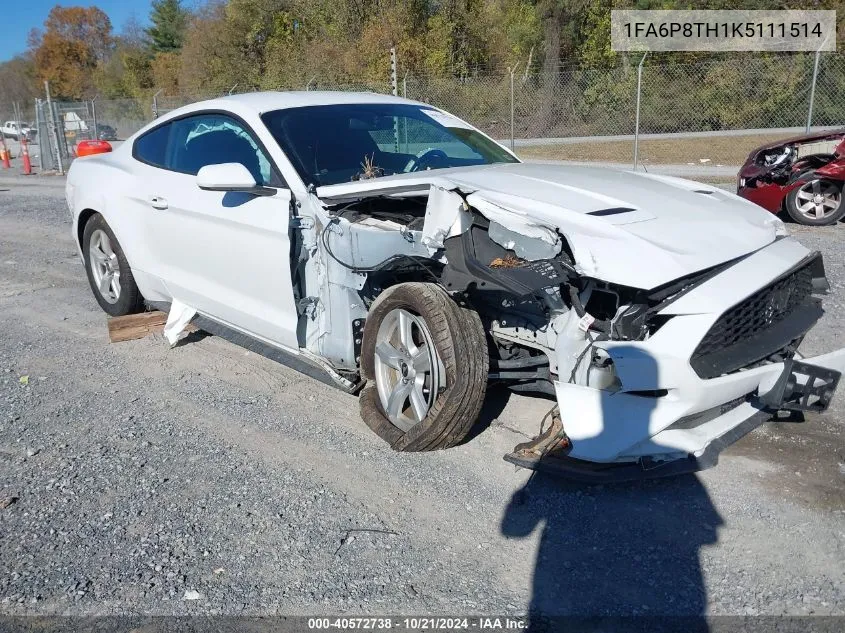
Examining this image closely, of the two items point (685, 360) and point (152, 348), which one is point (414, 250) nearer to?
point (685, 360)

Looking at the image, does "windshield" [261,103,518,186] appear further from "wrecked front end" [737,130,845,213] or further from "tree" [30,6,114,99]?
"tree" [30,6,114,99]

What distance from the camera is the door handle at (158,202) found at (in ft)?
16.5

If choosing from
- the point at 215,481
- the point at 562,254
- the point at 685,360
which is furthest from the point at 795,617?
the point at 215,481

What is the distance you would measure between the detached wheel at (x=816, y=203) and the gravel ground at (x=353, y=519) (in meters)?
5.60

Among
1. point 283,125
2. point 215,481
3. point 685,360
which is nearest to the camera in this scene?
point 685,360

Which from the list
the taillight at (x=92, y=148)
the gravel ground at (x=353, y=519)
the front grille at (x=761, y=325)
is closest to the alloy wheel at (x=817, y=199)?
the gravel ground at (x=353, y=519)

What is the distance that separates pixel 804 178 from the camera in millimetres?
9023

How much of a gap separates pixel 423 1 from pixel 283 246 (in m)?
30.3

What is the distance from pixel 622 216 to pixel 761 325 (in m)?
0.82

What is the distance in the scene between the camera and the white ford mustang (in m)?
3.13

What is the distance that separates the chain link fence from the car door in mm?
14186

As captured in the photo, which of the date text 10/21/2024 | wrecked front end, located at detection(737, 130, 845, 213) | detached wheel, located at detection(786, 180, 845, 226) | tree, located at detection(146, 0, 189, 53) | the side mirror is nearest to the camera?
the date text 10/21/2024

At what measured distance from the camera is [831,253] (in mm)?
7609

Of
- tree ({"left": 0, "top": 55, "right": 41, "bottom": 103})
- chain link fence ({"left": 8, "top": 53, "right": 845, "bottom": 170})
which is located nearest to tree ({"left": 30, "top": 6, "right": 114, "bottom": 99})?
tree ({"left": 0, "top": 55, "right": 41, "bottom": 103})
